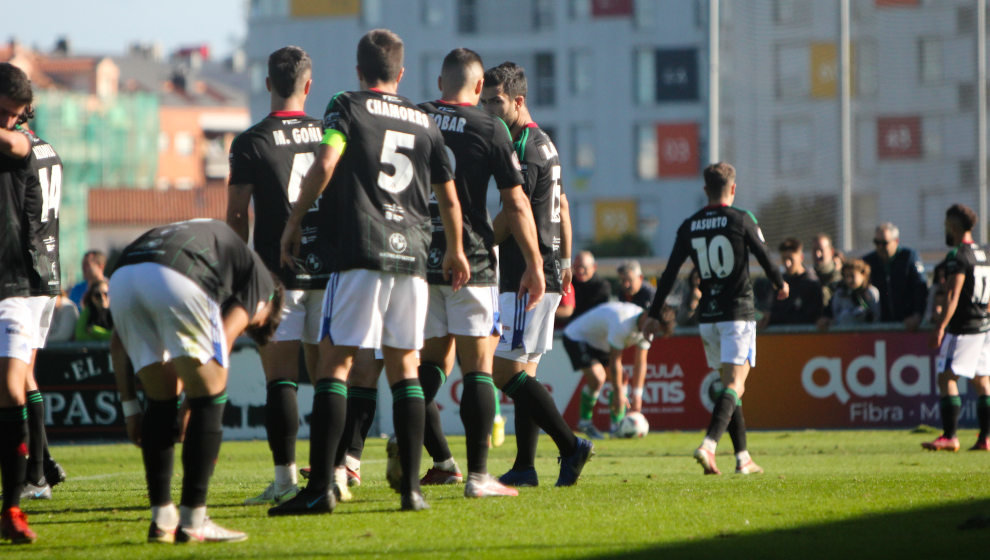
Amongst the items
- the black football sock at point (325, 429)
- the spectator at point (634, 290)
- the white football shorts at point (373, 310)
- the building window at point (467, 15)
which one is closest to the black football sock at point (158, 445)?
the black football sock at point (325, 429)

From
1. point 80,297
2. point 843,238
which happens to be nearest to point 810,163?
point 843,238

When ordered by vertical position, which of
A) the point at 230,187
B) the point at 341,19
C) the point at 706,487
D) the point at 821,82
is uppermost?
the point at 341,19

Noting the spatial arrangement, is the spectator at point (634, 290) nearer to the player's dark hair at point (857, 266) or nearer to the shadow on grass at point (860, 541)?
the player's dark hair at point (857, 266)

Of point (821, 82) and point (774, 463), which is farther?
point (821, 82)

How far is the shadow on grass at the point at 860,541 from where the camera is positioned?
5344 mm

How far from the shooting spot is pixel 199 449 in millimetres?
5594

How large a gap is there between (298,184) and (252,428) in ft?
30.7

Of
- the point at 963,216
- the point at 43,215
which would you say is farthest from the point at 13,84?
the point at 963,216

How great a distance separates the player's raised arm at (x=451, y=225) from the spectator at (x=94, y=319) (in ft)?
32.7

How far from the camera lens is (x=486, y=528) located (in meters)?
5.95

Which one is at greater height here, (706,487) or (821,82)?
(821,82)

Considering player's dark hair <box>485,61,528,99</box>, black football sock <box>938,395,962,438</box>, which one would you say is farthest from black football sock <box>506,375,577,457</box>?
black football sock <box>938,395,962,438</box>

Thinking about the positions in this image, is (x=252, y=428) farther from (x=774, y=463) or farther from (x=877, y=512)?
(x=877, y=512)

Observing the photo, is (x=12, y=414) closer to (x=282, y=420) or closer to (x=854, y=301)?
(x=282, y=420)
